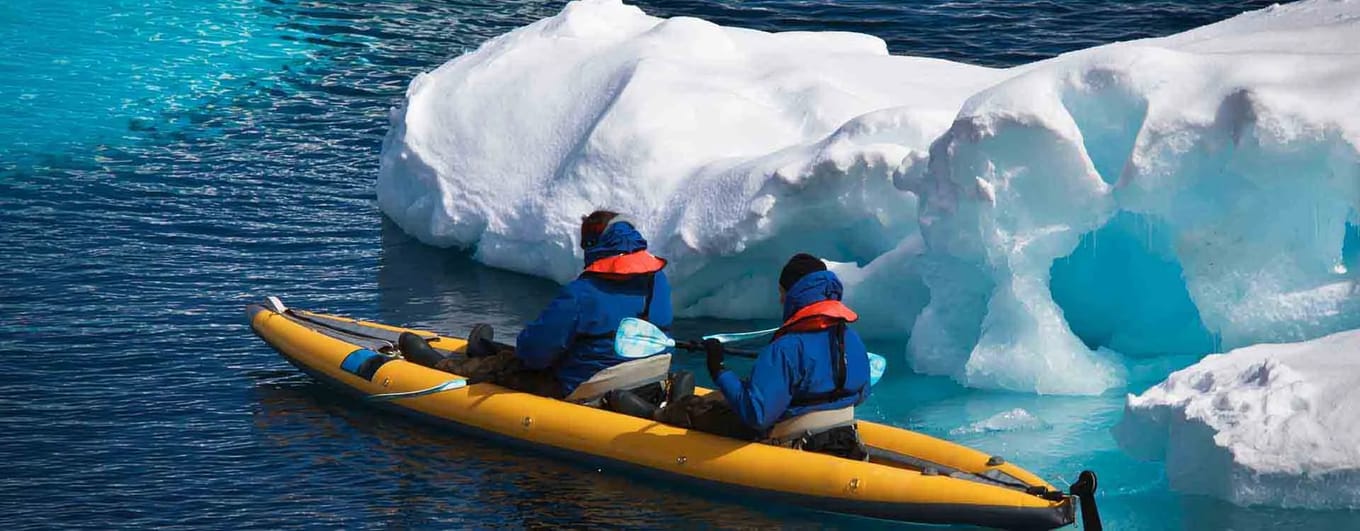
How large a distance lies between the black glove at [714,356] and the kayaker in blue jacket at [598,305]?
25cm

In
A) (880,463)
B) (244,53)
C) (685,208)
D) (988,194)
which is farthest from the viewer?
(244,53)

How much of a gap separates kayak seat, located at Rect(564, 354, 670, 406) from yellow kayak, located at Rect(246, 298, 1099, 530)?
0.28ft

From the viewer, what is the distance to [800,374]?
7273mm

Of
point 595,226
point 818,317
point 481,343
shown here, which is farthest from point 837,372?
point 481,343

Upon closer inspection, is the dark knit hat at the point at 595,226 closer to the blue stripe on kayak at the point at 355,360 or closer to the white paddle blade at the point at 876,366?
the white paddle blade at the point at 876,366

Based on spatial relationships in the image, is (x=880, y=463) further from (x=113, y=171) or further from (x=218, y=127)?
(x=218, y=127)

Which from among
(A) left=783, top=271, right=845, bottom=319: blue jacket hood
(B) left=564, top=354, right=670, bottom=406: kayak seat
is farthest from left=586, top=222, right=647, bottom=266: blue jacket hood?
(A) left=783, top=271, right=845, bottom=319: blue jacket hood

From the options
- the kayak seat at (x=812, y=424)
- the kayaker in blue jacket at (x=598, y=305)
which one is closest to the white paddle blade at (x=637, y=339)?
the kayaker in blue jacket at (x=598, y=305)

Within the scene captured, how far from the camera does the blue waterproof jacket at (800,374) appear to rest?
23.7 ft

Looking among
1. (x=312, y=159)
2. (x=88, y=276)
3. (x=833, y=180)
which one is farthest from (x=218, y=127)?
(x=833, y=180)

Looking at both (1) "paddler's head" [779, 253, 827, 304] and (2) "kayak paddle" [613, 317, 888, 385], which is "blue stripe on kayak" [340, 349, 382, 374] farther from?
(1) "paddler's head" [779, 253, 827, 304]

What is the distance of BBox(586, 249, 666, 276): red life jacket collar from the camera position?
8.05 m

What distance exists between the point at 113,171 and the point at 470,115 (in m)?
4.38

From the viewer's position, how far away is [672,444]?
7.89 m
